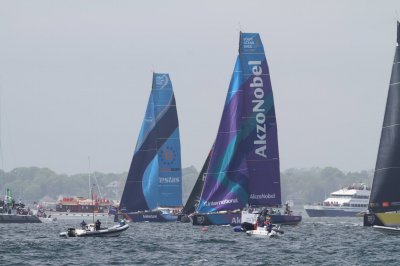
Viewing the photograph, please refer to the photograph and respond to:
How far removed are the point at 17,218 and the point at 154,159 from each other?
2381 cm

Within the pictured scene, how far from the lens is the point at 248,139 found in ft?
340

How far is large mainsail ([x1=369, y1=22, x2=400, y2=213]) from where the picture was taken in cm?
9088

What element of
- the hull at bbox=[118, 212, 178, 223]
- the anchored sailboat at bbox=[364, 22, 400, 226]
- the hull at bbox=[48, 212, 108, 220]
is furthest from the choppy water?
the hull at bbox=[48, 212, 108, 220]

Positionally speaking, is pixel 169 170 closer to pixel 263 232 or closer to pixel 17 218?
pixel 17 218

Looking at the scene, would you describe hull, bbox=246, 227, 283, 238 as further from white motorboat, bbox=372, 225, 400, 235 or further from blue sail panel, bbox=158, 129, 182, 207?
blue sail panel, bbox=158, 129, 182, 207

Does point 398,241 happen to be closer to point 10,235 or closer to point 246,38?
point 246,38

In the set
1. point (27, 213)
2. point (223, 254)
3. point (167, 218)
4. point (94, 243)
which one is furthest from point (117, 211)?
point (223, 254)

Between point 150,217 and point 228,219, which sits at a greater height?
point 150,217

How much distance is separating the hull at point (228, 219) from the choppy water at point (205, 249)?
7.68ft

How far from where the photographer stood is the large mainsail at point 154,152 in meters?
134

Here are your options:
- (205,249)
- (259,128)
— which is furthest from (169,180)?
(205,249)

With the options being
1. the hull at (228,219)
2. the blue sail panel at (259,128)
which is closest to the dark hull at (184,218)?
the hull at (228,219)

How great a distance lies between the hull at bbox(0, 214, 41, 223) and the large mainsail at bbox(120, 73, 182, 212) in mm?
20111

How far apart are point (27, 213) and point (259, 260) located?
8805cm
